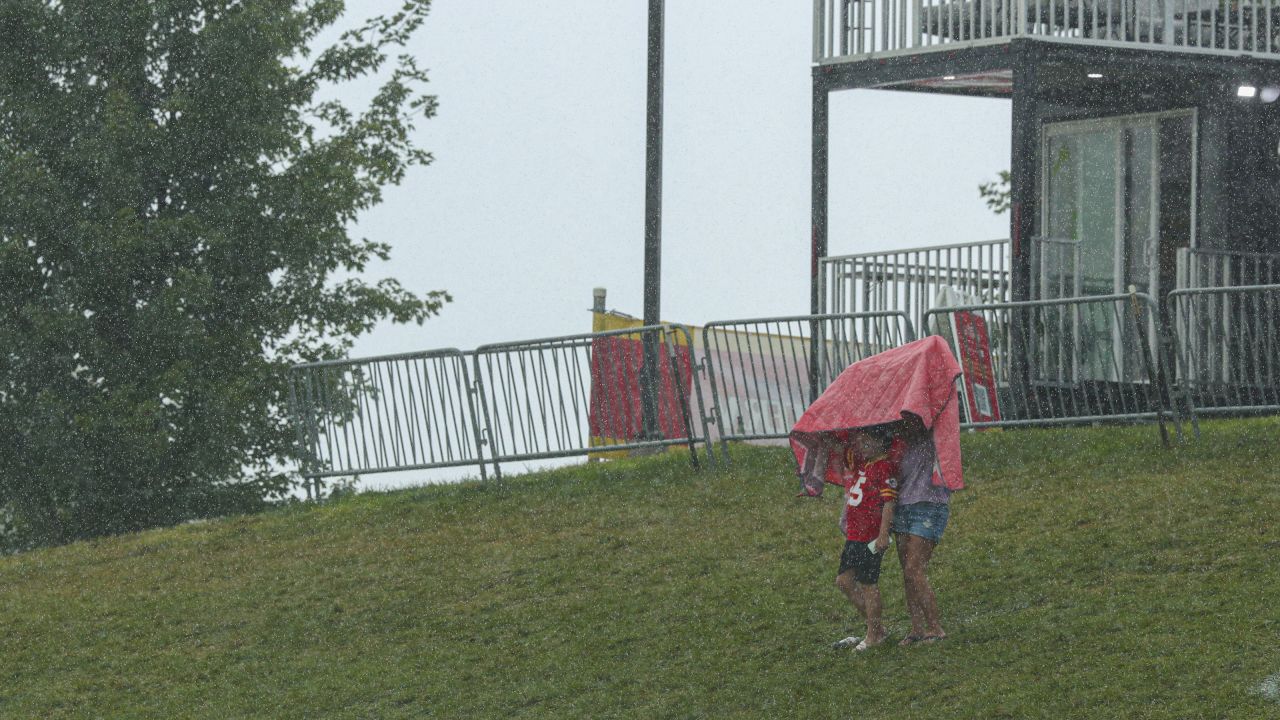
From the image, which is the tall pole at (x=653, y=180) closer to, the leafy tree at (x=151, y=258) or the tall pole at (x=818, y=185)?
the tall pole at (x=818, y=185)

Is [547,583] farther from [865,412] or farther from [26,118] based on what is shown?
[26,118]

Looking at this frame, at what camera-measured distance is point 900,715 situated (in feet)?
29.7

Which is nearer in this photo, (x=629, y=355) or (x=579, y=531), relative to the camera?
(x=579, y=531)

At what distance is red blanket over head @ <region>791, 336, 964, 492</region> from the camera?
389 inches

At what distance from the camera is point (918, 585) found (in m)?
10.1

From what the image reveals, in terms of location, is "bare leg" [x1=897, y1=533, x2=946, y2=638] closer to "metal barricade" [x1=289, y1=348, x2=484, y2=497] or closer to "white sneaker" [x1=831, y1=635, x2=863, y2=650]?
"white sneaker" [x1=831, y1=635, x2=863, y2=650]

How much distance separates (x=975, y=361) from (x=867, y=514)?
6916 mm

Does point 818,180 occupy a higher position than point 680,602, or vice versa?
point 818,180

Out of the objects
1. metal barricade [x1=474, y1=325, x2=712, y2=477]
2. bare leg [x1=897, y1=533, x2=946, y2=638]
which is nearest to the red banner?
metal barricade [x1=474, y1=325, x2=712, y2=477]

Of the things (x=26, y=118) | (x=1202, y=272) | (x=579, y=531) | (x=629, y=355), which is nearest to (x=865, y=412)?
(x=579, y=531)

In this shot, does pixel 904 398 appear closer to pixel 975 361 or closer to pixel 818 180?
pixel 975 361

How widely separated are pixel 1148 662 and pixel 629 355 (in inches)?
320

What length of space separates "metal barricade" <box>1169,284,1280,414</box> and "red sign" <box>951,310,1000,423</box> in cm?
162

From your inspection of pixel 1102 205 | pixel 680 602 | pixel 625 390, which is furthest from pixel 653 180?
pixel 680 602
